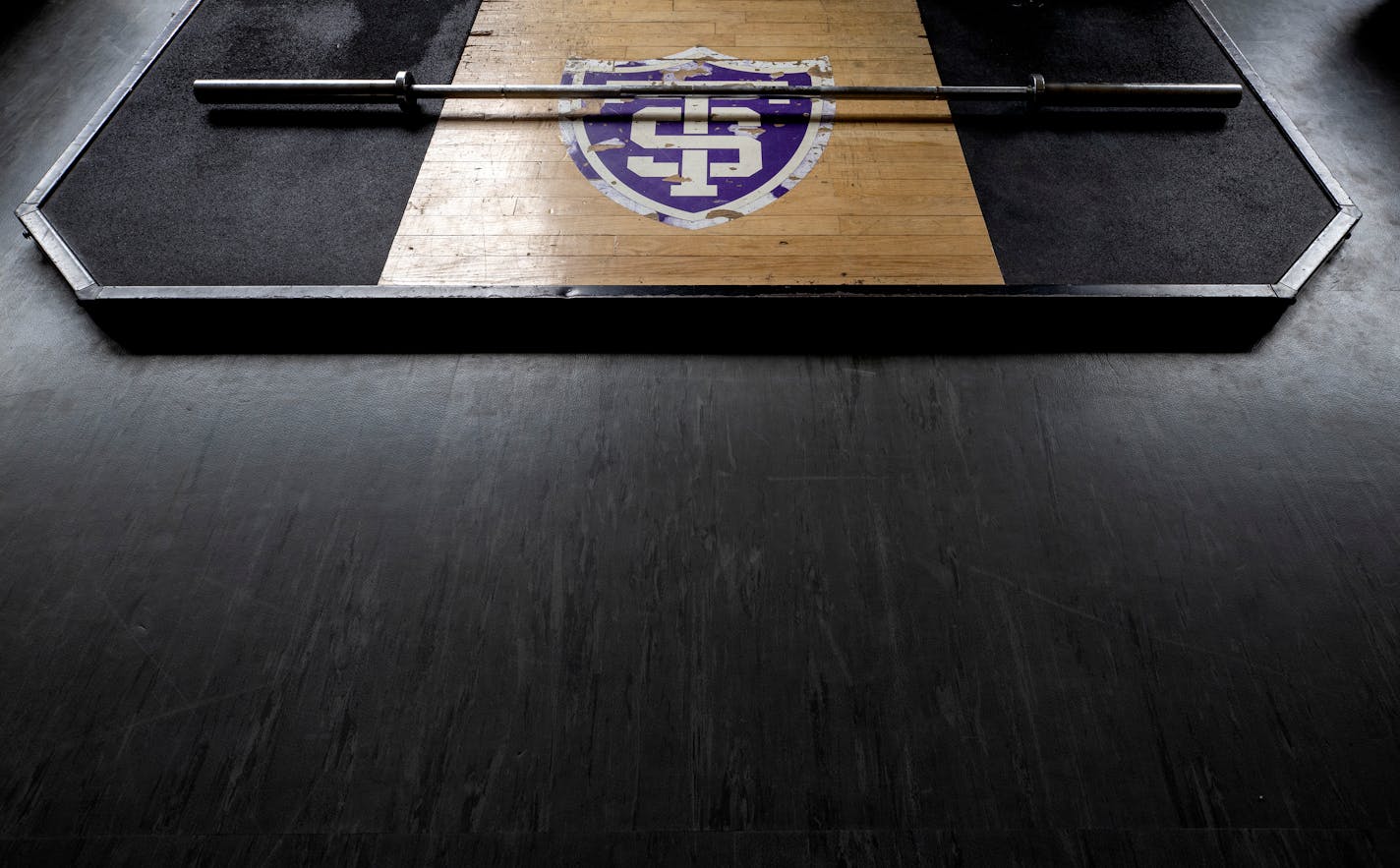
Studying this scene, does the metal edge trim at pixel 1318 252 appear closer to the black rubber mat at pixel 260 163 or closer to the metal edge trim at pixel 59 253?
the black rubber mat at pixel 260 163

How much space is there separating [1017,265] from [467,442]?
1641 millimetres

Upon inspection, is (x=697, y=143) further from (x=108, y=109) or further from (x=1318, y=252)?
(x=108, y=109)

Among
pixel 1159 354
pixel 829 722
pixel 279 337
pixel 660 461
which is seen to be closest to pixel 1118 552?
pixel 1159 354

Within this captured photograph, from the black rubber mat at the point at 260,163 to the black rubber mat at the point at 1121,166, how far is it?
1928 millimetres

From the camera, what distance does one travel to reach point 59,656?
1.70 m

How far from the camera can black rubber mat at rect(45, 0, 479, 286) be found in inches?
93.4

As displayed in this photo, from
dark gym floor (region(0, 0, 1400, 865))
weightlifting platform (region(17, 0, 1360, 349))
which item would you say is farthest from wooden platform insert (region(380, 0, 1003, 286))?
dark gym floor (region(0, 0, 1400, 865))

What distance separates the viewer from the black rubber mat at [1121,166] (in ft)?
7.81

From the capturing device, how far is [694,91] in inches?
106

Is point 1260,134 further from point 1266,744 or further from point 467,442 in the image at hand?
point 467,442

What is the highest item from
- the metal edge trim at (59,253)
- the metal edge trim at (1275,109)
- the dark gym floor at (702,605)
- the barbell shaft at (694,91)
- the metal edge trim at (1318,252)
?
the barbell shaft at (694,91)

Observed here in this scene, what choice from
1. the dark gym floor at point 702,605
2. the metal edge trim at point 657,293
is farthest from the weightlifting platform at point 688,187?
the dark gym floor at point 702,605

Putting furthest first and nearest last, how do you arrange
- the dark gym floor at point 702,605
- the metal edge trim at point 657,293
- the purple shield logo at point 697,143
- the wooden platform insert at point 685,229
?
the purple shield logo at point 697,143 → the wooden platform insert at point 685,229 → the metal edge trim at point 657,293 → the dark gym floor at point 702,605

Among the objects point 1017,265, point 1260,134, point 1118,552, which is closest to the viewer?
point 1118,552
